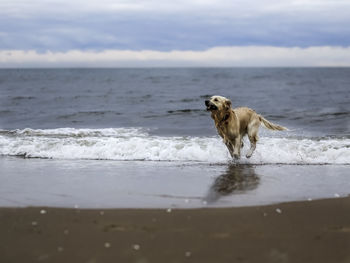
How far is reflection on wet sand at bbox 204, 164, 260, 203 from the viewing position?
666 centimetres

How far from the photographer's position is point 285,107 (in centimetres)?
2445

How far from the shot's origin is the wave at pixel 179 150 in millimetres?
10273

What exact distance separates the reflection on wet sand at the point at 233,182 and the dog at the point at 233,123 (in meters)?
0.75

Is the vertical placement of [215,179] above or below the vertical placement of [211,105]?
below

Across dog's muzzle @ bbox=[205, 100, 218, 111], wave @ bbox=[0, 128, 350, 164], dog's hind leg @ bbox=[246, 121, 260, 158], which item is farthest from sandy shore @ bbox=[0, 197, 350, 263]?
wave @ bbox=[0, 128, 350, 164]

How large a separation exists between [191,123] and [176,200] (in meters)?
12.6

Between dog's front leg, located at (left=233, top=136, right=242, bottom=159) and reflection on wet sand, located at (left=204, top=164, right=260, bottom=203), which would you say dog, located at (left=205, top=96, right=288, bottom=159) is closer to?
dog's front leg, located at (left=233, top=136, right=242, bottom=159)

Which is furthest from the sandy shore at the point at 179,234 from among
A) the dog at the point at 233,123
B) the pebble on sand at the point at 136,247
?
the dog at the point at 233,123

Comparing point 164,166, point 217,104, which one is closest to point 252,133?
point 217,104

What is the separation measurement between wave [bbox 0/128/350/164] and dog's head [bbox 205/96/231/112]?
1394 mm

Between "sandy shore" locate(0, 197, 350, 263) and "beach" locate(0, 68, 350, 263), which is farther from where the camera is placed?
"beach" locate(0, 68, 350, 263)

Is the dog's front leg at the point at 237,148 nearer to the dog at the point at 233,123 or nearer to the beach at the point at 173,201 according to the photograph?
the dog at the point at 233,123

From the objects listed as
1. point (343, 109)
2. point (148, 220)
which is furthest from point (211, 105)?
point (343, 109)

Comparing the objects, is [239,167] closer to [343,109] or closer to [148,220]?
[148,220]
